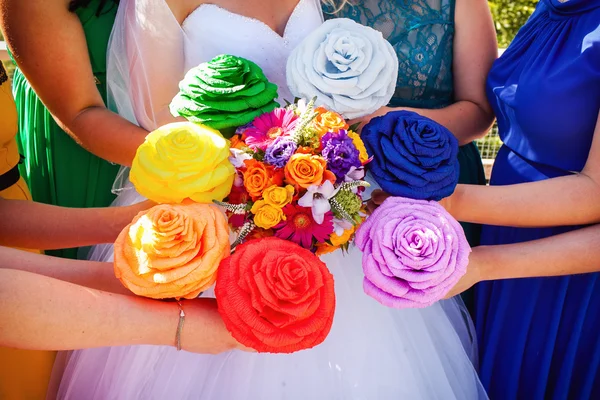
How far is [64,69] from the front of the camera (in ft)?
5.92

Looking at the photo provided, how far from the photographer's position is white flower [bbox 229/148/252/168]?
123 centimetres

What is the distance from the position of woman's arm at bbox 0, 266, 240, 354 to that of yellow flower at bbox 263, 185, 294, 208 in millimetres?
309

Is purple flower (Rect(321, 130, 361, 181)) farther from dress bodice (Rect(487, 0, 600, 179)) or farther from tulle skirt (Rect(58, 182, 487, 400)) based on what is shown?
dress bodice (Rect(487, 0, 600, 179))

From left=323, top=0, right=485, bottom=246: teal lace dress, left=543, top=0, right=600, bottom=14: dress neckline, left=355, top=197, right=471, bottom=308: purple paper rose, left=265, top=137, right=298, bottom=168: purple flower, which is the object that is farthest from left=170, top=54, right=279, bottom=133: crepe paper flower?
left=543, top=0, right=600, bottom=14: dress neckline

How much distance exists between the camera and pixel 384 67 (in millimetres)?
1477

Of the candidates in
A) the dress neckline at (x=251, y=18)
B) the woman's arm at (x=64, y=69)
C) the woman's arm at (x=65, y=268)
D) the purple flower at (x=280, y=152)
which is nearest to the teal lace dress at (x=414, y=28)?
the dress neckline at (x=251, y=18)

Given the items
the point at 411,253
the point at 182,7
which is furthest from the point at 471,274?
the point at 182,7

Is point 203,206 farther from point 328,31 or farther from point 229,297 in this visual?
point 328,31

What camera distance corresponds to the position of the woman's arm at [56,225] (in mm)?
1563

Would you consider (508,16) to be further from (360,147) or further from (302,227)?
(302,227)

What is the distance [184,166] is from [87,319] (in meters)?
0.37

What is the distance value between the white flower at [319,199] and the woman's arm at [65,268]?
20.3 inches

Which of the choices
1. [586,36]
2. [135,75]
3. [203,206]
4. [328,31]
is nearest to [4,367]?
[203,206]

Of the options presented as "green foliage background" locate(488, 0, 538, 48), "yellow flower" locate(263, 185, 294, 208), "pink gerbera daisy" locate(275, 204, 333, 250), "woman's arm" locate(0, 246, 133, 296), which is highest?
"yellow flower" locate(263, 185, 294, 208)
